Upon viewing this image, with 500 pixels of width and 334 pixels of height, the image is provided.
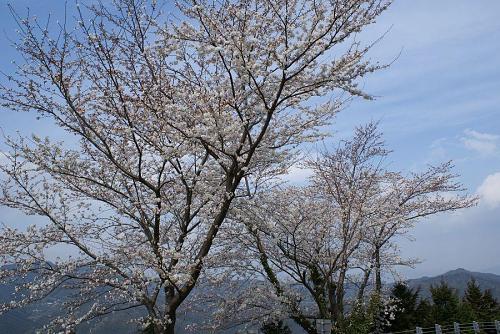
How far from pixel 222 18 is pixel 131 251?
4.79m

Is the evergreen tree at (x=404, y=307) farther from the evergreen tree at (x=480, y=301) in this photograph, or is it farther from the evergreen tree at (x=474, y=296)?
the evergreen tree at (x=474, y=296)

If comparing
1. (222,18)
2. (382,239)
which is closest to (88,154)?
(222,18)

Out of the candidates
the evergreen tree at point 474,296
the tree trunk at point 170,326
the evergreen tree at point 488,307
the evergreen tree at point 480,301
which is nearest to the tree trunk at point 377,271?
the tree trunk at point 170,326

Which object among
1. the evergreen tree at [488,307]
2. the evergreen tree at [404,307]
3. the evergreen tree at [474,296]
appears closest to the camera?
the evergreen tree at [404,307]

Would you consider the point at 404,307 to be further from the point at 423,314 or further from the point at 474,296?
the point at 474,296

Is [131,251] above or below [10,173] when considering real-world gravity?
below

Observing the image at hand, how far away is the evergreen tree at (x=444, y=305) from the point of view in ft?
77.6

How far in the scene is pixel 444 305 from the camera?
2466 cm

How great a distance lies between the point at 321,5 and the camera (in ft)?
24.4

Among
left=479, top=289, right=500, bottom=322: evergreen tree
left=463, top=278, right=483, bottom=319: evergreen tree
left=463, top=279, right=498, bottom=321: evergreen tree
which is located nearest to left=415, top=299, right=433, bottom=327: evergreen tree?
left=463, top=279, right=498, bottom=321: evergreen tree

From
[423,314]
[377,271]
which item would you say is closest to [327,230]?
[377,271]

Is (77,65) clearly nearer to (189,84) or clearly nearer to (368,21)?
(189,84)

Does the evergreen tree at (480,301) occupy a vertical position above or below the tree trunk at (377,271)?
below

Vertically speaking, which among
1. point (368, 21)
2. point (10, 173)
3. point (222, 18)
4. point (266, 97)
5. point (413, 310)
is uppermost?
point (222, 18)
